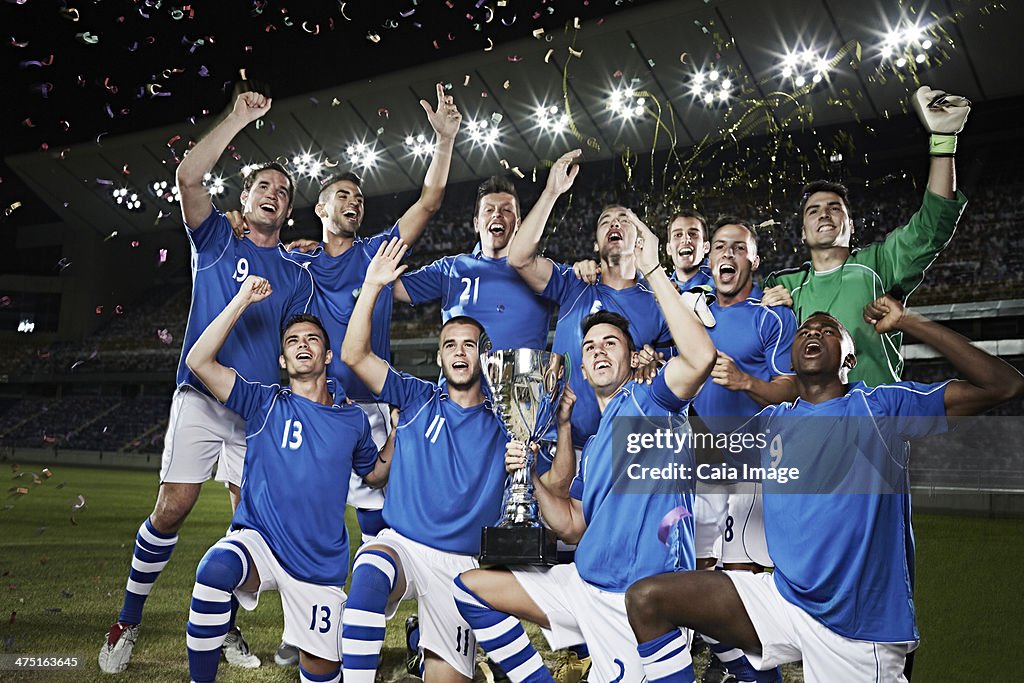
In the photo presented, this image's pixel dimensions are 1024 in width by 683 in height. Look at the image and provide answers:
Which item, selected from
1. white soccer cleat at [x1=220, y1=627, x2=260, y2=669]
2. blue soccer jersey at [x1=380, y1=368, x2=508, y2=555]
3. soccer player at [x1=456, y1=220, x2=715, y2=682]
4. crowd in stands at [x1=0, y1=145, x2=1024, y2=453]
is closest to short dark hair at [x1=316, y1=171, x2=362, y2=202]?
crowd in stands at [x1=0, y1=145, x2=1024, y2=453]

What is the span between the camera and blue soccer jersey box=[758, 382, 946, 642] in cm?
290

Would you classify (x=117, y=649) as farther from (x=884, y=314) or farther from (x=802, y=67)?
(x=802, y=67)

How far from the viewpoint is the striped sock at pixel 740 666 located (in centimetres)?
312

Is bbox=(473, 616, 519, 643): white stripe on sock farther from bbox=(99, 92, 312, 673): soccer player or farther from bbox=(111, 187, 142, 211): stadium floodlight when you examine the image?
bbox=(111, 187, 142, 211): stadium floodlight

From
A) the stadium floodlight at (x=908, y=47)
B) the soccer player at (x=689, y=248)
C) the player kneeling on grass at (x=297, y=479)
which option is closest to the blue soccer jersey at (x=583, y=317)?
the soccer player at (x=689, y=248)

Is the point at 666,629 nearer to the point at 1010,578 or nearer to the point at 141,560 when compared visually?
the point at 141,560

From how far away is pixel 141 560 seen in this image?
3.86m

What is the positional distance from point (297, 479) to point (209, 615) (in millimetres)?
670

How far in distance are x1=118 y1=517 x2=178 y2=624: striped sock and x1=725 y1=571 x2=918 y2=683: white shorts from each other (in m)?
2.62

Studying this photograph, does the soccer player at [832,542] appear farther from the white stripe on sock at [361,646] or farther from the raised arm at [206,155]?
the raised arm at [206,155]

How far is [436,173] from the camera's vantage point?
416 centimetres

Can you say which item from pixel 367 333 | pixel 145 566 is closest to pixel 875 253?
pixel 367 333

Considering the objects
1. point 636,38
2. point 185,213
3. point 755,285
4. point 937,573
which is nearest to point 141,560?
point 185,213

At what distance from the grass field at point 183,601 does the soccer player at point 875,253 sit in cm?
155
